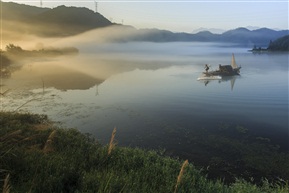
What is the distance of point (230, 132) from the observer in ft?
82.0

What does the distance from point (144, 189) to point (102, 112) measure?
876 inches

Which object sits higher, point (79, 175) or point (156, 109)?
point (79, 175)

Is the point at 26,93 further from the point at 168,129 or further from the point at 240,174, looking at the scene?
the point at 240,174

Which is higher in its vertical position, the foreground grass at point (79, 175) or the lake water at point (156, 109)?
the foreground grass at point (79, 175)

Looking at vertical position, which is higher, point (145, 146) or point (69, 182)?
point (69, 182)

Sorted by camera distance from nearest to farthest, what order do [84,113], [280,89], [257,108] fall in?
1. [84,113]
2. [257,108]
3. [280,89]

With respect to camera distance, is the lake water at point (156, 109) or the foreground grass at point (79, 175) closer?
the foreground grass at point (79, 175)

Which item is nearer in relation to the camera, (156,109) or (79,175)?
(79,175)

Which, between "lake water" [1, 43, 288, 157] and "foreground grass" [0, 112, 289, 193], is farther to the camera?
"lake water" [1, 43, 288, 157]

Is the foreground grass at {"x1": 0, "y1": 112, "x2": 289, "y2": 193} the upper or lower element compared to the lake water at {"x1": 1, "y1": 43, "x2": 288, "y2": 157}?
upper

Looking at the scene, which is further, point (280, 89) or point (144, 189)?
point (280, 89)

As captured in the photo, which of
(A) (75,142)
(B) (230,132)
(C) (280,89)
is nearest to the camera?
(A) (75,142)

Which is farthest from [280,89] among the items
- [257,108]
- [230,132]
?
[230,132]

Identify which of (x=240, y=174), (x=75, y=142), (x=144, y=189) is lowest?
(x=240, y=174)
